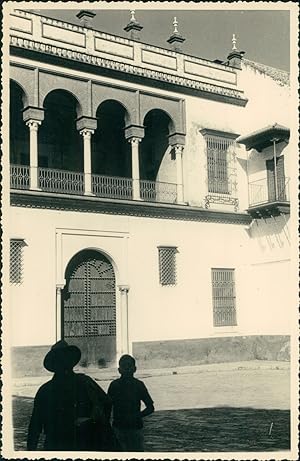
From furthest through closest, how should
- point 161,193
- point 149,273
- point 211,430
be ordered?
point 161,193
point 149,273
point 211,430

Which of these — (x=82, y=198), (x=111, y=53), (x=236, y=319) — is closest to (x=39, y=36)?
(x=111, y=53)

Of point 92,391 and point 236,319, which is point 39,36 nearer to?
point 236,319

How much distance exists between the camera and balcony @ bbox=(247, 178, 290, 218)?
19.6 meters

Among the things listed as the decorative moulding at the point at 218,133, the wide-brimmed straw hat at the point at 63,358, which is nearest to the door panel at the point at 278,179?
the decorative moulding at the point at 218,133

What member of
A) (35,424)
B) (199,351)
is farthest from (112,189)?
(35,424)

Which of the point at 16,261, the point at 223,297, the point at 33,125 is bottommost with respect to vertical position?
the point at 223,297

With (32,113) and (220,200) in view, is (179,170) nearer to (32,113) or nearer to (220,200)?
(220,200)

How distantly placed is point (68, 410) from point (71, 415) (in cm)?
5

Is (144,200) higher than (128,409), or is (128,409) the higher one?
(144,200)

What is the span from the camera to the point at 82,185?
18.6 meters

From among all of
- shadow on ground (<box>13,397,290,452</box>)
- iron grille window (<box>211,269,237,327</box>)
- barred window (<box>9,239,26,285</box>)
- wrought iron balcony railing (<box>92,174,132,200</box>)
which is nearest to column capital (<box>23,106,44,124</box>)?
wrought iron balcony railing (<box>92,174,132,200</box>)

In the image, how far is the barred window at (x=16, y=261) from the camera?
15.8m

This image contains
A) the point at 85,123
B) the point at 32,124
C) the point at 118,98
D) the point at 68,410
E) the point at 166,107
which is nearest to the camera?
the point at 68,410

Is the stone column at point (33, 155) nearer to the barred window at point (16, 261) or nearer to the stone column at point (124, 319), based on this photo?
the barred window at point (16, 261)
